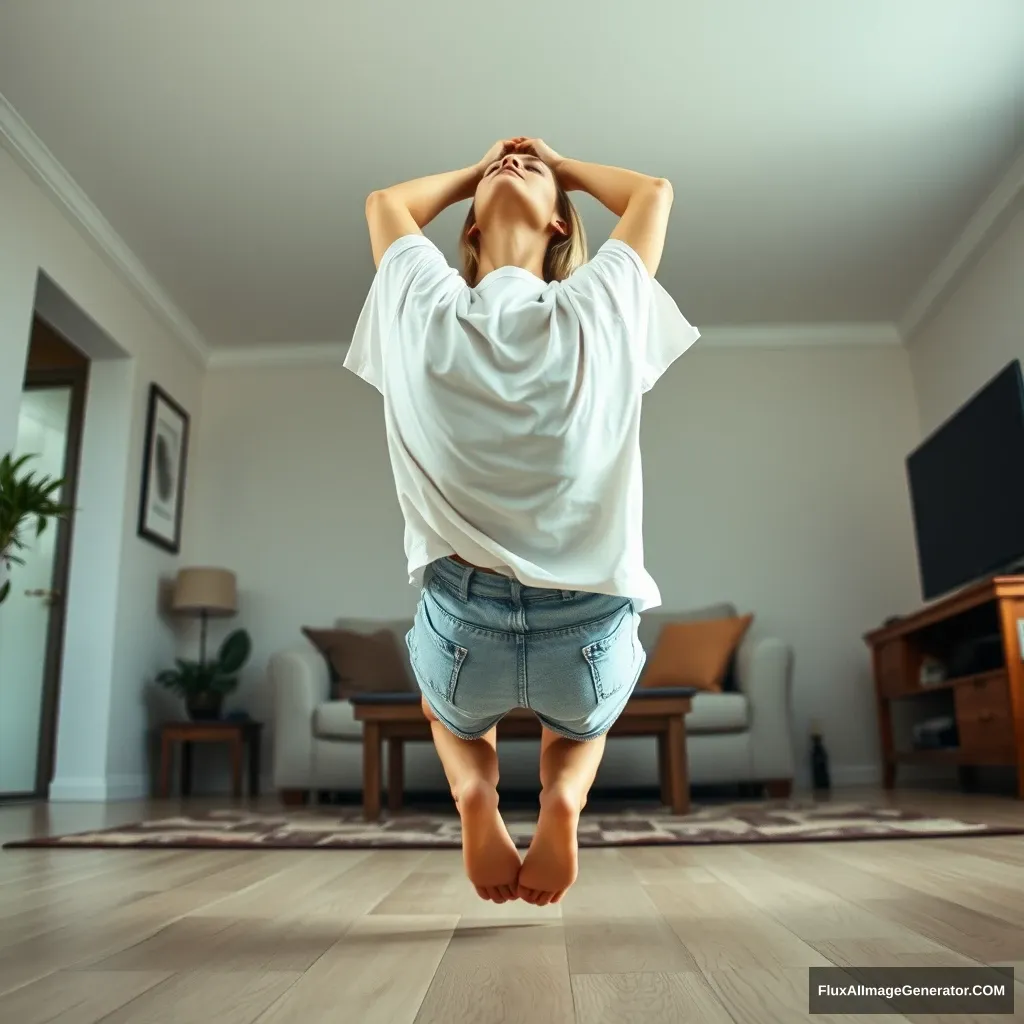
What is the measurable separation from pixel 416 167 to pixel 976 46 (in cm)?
224

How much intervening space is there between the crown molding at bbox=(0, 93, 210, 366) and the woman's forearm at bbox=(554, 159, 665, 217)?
3187 mm

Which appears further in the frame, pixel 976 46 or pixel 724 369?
pixel 724 369

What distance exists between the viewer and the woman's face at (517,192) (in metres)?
1.24

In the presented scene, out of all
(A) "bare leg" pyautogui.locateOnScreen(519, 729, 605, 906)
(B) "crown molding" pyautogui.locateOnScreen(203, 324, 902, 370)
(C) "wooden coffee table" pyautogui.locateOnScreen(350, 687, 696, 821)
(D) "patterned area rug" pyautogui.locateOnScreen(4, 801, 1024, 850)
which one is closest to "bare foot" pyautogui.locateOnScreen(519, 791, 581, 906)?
(A) "bare leg" pyautogui.locateOnScreen(519, 729, 605, 906)

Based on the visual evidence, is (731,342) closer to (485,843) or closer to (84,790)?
(84,790)

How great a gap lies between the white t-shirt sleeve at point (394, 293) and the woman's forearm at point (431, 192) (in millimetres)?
102

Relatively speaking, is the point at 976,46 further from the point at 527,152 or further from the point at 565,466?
the point at 565,466

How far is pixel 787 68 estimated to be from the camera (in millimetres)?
3574

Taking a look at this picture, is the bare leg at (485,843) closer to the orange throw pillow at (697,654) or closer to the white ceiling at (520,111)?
the white ceiling at (520,111)

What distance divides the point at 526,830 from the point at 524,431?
190 cm

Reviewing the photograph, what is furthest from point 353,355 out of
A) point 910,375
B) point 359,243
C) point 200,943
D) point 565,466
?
point 910,375

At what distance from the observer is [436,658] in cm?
111

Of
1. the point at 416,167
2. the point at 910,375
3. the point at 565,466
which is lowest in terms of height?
the point at 565,466

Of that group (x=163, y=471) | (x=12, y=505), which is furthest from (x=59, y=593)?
(x=12, y=505)
